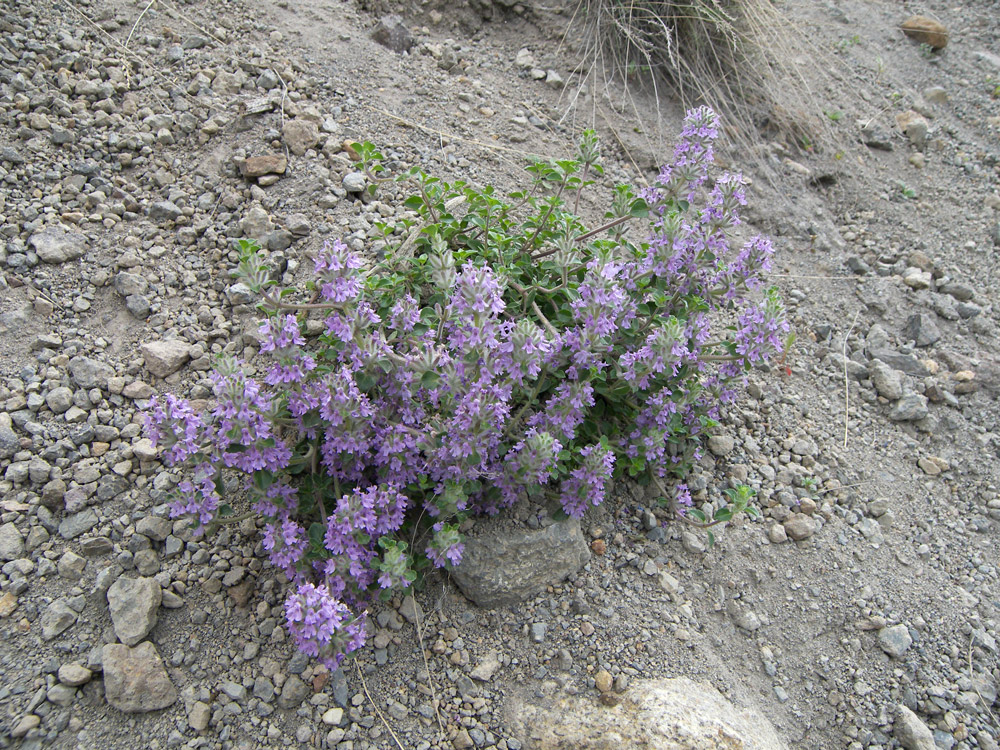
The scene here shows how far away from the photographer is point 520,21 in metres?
4.95

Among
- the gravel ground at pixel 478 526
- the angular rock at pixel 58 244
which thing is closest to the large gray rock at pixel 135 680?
the gravel ground at pixel 478 526

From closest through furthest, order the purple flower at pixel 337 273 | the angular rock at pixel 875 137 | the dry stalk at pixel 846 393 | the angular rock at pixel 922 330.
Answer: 1. the purple flower at pixel 337 273
2. the dry stalk at pixel 846 393
3. the angular rock at pixel 922 330
4. the angular rock at pixel 875 137

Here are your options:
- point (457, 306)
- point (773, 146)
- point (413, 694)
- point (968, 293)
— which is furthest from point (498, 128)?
point (413, 694)

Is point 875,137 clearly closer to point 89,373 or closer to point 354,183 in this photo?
point 354,183

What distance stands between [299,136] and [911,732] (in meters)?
3.53

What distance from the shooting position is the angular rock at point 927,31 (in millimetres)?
5844

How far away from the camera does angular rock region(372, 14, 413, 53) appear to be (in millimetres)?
4492

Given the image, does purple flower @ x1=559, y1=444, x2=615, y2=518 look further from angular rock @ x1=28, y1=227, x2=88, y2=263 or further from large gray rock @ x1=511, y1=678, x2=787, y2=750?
angular rock @ x1=28, y1=227, x2=88, y2=263

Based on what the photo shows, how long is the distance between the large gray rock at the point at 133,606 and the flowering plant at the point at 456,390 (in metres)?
0.30

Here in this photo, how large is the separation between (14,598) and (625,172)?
357 cm

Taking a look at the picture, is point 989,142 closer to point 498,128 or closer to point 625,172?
point 625,172

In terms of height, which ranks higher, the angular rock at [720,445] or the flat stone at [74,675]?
the angular rock at [720,445]

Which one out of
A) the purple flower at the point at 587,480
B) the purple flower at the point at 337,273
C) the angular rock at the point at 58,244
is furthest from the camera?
the angular rock at the point at 58,244

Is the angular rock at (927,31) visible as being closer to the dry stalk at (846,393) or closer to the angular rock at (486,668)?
the dry stalk at (846,393)
